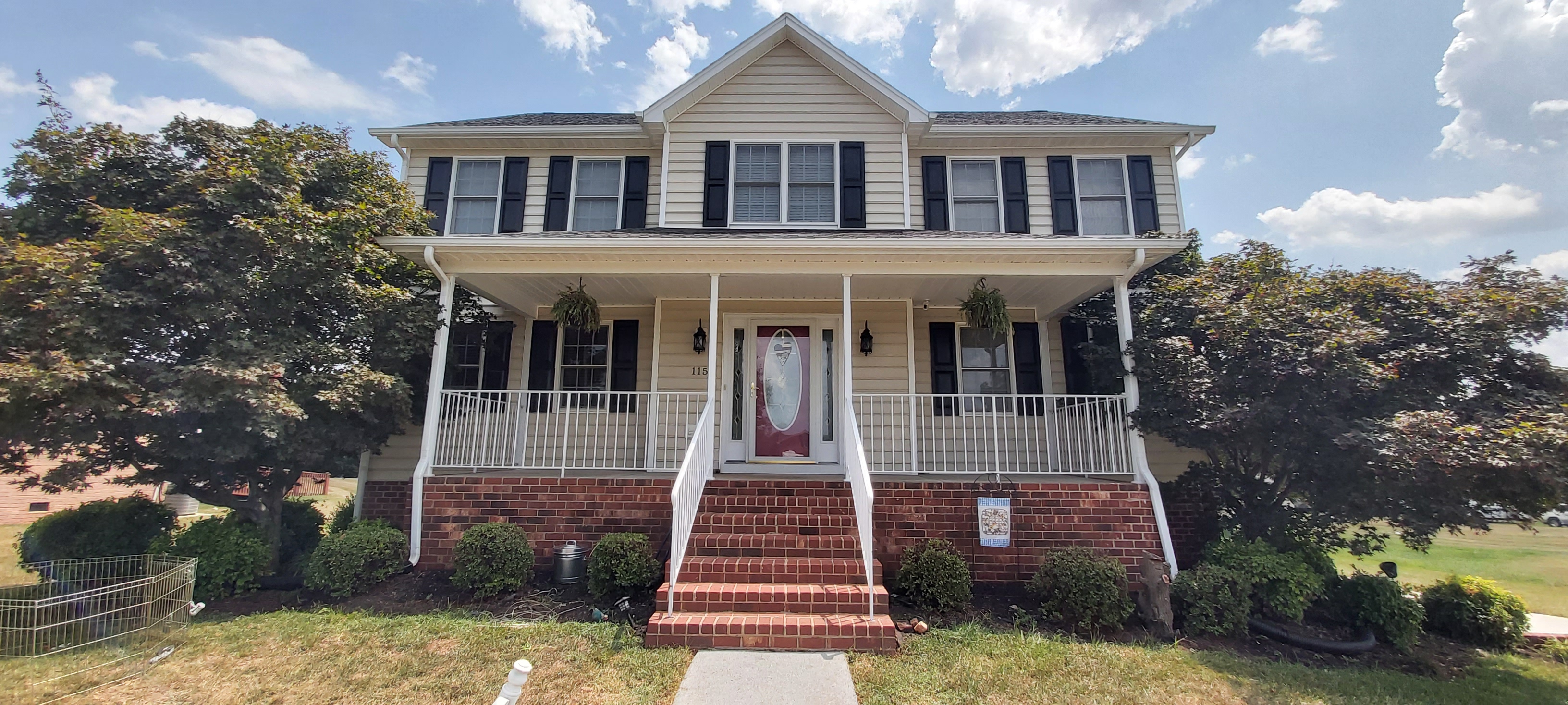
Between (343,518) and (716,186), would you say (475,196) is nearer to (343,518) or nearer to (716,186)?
(716,186)

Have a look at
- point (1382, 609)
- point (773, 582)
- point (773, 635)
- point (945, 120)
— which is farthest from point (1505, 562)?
point (773, 635)

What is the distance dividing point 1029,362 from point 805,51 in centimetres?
531

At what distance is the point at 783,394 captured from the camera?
7.71m

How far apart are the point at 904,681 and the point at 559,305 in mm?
5268

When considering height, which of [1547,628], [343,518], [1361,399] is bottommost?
[1547,628]

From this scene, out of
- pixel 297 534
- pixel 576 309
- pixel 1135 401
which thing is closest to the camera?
pixel 1135 401

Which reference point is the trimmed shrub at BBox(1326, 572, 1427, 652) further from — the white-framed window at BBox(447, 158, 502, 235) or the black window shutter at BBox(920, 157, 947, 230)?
the white-framed window at BBox(447, 158, 502, 235)

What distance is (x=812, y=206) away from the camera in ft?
27.0

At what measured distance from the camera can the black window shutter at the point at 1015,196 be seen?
841cm

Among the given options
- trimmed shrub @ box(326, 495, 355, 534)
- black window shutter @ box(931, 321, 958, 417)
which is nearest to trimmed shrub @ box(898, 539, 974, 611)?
black window shutter @ box(931, 321, 958, 417)

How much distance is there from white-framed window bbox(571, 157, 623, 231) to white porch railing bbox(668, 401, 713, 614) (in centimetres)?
399

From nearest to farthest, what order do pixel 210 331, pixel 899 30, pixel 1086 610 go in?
pixel 1086 610 → pixel 210 331 → pixel 899 30

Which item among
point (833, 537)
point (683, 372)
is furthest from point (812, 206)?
point (833, 537)

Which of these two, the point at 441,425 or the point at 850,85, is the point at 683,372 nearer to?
the point at 441,425
